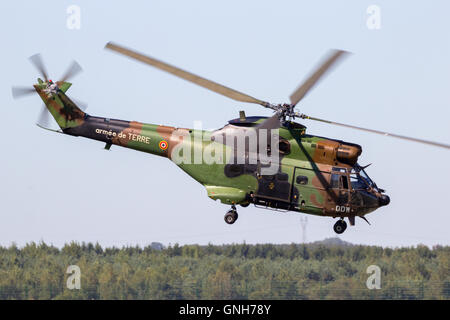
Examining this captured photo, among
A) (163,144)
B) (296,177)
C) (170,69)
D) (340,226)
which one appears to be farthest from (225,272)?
(170,69)

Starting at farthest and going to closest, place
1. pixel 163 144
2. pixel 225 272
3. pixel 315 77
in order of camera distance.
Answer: pixel 225 272
pixel 163 144
pixel 315 77

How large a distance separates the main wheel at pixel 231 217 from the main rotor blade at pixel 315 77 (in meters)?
5.95

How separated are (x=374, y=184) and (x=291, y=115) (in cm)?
498

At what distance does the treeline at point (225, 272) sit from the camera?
9781 centimetres

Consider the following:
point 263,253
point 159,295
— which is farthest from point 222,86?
point 263,253

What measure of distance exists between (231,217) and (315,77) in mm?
7657

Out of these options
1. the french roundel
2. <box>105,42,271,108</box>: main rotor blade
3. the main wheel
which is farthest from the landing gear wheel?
the french roundel

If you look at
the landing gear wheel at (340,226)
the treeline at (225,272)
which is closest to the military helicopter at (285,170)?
the landing gear wheel at (340,226)

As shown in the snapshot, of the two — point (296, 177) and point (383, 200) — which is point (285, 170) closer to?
point (296, 177)

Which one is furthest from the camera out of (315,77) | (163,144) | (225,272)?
(225,272)

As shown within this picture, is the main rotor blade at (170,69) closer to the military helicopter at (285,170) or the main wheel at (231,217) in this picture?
the military helicopter at (285,170)

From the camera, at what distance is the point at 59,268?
110000 mm

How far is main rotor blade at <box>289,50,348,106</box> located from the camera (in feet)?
128

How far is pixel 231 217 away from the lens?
42.7 metres
